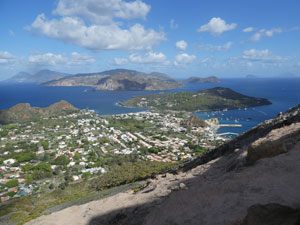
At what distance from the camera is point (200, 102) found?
127m

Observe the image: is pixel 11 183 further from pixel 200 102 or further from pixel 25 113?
pixel 200 102

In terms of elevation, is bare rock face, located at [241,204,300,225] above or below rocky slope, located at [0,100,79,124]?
above

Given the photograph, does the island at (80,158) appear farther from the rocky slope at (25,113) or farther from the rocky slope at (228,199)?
the rocky slope at (25,113)

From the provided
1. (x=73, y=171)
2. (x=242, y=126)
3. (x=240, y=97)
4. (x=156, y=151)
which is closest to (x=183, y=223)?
(x=73, y=171)

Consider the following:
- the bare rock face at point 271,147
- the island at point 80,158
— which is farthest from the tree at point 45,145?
the bare rock face at point 271,147

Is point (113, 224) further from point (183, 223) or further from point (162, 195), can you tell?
point (183, 223)

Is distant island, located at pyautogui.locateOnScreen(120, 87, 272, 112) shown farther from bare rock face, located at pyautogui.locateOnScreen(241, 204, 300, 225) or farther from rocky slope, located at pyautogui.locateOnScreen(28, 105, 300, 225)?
bare rock face, located at pyautogui.locateOnScreen(241, 204, 300, 225)

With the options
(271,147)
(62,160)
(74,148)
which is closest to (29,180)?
(62,160)

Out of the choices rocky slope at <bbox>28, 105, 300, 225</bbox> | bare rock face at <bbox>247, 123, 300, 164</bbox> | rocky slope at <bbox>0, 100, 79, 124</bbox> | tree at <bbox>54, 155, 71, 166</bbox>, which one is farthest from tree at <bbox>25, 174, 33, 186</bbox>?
rocky slope at <bbox>0, 100, 79, 124</bbox>

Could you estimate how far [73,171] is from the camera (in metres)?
36.2

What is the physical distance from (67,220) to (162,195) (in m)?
6.58

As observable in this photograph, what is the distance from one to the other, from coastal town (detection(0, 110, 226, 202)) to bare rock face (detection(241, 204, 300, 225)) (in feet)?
99.6

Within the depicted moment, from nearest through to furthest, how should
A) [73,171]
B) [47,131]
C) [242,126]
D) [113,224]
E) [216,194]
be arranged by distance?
[216,194]
[113,224]
[73,171]
[47,131]
[242,126]

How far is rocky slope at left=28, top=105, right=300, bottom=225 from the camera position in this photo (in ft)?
19.7
